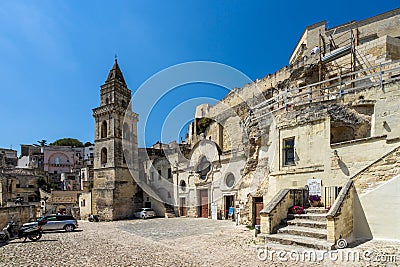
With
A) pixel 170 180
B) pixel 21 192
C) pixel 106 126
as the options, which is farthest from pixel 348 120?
pixel 21 192

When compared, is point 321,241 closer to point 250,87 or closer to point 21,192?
point 250,87

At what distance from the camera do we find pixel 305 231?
8734 millimetres

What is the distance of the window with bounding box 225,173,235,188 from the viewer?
73.0 feet

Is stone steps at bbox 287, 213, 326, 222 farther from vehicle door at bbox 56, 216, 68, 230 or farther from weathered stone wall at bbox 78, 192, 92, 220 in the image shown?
weathered stone wall at bbox 78, 192, 92, 220

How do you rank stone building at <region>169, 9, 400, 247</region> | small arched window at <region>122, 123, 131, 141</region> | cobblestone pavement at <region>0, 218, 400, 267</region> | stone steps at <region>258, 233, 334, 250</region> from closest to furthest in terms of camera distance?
cobblestone pavement at <region>0, 218, 400, 267</region> → stone steps at <region>258, 233, 334, 250</region> → stone building at <region>169, 9, 400, 247</region> → small arched window at <region>122, 123, 131, 141</region>

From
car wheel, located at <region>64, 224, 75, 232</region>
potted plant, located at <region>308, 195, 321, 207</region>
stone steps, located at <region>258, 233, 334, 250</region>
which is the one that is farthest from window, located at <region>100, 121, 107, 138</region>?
potted plant, located at <region>308, 195, 321, 207</region>

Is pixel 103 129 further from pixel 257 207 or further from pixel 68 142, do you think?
pixel 68 142

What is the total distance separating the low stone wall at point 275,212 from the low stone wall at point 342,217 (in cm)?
224

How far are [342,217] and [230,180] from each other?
1467cm

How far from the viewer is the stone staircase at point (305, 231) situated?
7.99 meters

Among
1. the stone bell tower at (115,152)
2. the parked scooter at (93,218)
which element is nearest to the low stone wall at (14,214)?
the parked scooter at (93,218)

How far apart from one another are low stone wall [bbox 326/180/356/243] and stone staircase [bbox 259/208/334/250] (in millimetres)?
402

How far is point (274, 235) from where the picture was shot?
30.6ft

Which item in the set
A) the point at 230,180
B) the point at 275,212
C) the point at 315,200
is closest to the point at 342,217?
the point at 275,212
